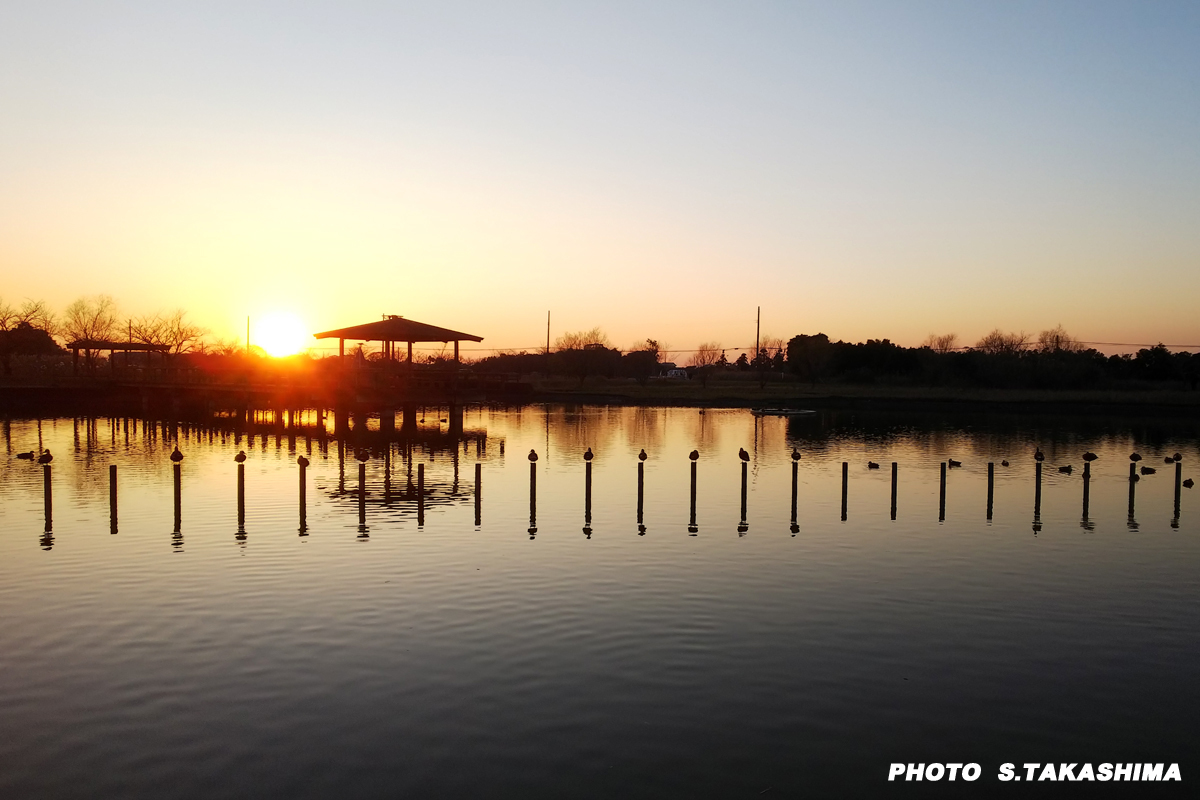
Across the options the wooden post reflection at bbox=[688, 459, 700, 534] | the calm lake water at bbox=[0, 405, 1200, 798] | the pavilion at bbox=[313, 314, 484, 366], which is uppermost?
the pavilion at bbox=[313, 314, 484, 366]

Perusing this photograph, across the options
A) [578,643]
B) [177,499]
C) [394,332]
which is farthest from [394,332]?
[578,643]

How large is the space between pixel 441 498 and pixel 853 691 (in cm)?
1581

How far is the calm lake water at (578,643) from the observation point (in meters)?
8.34

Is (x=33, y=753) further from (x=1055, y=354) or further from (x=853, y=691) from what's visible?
(x=1055, y=354)

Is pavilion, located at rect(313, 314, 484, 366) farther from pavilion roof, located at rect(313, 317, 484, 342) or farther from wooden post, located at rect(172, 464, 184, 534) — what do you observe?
wooden post, located at rect(172, 464, 184, 534)

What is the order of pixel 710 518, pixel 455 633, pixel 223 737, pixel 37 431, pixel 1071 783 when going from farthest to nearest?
pixel 37 431 < pixel 710 518 < pixel 455 633 < pixel 223 737 < pixel 1071 783

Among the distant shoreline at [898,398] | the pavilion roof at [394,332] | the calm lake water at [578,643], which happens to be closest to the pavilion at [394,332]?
the pavilion roof at [394,332]

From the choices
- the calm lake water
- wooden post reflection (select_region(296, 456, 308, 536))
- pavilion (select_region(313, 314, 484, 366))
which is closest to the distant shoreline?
pavilion (select_region(313, 314, 484, 366))

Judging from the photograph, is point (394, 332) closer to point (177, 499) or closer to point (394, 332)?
point (394, 332)

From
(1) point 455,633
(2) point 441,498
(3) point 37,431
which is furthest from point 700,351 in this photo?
(1) point 455,633

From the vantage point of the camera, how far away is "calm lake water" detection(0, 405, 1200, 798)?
8336mm

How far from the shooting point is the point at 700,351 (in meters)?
155

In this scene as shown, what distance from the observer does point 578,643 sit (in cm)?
1170

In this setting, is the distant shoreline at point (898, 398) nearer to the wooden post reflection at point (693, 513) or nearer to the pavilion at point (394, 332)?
the pavilion at point (394, 332)
